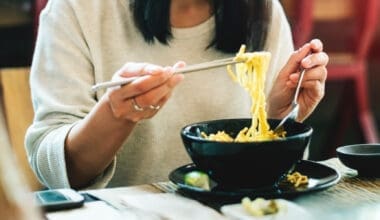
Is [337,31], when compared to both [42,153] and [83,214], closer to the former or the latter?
[42,153]

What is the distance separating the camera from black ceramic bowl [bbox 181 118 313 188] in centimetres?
116

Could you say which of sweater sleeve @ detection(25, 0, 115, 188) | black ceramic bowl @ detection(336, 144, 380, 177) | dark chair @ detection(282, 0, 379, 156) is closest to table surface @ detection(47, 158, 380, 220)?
black ceramic bowl @ detection(336, 144, 380, 177)

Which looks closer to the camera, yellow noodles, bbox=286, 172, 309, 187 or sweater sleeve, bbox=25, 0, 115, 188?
yellow noodles, bbox=286, 172, 309, 187

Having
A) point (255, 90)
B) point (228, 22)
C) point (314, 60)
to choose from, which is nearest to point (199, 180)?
point (255, 90)

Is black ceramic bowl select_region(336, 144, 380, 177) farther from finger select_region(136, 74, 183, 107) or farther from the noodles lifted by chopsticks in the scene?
finger select_region(136, 74, 183, 107)

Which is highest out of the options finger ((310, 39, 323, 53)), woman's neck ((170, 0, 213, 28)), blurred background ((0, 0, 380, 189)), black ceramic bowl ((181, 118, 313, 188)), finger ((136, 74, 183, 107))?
woman's neck ((170, 0, 213, 28))

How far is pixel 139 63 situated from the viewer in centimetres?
142

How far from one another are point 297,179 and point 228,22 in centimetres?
52

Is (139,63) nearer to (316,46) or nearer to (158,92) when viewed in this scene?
(158,92)

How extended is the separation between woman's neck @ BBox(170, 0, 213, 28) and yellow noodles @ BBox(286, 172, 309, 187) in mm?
509

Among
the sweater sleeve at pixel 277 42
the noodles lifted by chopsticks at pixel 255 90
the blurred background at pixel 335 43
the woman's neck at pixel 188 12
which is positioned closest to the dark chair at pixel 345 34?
the blurred background at pixel 335 43

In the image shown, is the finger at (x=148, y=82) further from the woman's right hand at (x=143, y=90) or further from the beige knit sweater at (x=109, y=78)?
the beige knit sweater at (x=109, y=78)

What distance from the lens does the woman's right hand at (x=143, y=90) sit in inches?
48.0

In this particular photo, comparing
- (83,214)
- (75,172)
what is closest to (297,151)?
(83,214)
